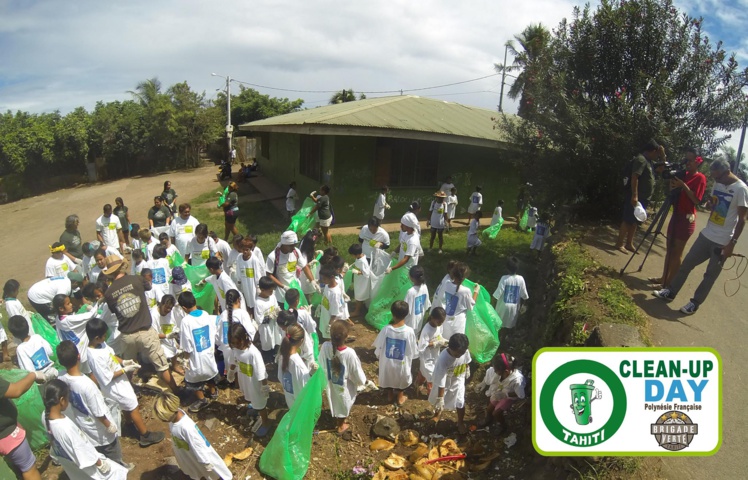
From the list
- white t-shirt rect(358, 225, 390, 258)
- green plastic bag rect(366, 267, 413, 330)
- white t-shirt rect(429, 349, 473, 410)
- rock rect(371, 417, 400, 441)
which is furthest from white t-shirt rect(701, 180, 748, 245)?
white t-shirt rect(358, 225, 390, 258)

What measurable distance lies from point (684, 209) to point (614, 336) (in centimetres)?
258

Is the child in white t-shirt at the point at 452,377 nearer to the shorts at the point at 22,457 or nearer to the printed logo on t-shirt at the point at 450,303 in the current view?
the printed logo on t-shirt at the point at 450,303

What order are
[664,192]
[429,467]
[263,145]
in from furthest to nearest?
[263,145] < [664,192] < [429,467]

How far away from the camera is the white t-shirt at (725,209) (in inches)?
185

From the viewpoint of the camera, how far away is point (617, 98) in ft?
26.5

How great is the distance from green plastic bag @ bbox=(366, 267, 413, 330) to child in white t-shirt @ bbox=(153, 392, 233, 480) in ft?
11.5

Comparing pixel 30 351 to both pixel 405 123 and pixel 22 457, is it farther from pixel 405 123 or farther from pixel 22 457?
pixel 405 123

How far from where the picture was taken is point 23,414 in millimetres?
4605

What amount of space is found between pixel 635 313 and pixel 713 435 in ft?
5.98

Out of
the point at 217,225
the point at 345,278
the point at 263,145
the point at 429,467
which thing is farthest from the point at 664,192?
the point at 263,145

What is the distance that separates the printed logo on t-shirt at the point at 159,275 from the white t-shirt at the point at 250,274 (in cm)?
107

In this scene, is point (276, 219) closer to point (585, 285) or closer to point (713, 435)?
point (585, 285)

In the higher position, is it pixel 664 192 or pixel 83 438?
pixel 664 192

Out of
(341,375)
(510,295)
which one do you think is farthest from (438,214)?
(341,375)
